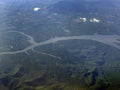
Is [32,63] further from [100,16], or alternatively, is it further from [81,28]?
[100,16]

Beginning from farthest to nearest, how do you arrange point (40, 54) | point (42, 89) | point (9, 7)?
point (9, 7), point (40, 54), point (42, 89)

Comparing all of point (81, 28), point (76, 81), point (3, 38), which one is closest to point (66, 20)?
point (81, 28)

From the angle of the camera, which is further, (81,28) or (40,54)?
(81,28)

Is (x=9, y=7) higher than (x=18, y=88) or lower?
lower

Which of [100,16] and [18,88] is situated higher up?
[18,88]

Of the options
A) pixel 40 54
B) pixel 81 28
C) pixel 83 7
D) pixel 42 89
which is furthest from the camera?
pixel 83 7

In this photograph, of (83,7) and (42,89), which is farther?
(83,7)

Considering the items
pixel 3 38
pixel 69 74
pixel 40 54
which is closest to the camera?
pixel 69 74

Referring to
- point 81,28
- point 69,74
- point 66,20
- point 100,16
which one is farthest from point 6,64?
point 100,16

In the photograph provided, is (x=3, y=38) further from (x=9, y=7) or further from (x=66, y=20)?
(x=9, y=7)
